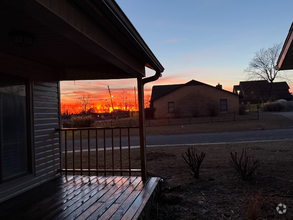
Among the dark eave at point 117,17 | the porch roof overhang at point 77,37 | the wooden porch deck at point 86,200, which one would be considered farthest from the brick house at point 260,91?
the dark eave at point 117,17

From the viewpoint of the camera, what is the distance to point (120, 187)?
3.91 meters

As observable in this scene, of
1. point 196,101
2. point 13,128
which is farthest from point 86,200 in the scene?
point 196,101

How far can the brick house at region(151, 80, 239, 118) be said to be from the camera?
88.3 feet

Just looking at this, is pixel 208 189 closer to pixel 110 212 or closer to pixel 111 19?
pixel 110 212

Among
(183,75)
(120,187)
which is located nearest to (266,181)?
(120,187)

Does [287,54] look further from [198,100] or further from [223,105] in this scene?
[223,105]

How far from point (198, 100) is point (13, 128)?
2479cm

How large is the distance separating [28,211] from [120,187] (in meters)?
1.41

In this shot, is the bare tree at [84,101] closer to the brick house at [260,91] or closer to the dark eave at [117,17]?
the brick house at [260,91]

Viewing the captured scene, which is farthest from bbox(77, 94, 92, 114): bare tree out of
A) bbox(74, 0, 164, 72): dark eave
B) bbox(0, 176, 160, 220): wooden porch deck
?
bbox(74, 0, 164, 72): dark eave

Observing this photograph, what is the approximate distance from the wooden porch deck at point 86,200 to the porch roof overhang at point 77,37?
191 cm

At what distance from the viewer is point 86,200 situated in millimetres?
3301

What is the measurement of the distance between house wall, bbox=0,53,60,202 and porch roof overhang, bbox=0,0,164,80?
208 millimetres

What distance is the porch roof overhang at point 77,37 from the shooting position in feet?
5.99
